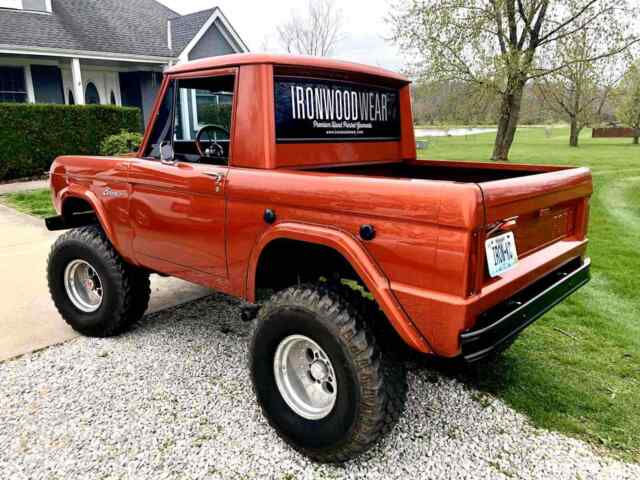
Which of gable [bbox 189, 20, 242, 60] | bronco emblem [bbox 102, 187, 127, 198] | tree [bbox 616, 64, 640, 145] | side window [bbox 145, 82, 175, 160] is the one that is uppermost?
gable [bbox 189, 20, 242, 60]

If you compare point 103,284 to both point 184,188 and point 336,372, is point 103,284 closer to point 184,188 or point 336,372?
point 184,188

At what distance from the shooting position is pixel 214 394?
10.1 ft

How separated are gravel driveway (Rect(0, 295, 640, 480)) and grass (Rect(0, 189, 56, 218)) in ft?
19.0

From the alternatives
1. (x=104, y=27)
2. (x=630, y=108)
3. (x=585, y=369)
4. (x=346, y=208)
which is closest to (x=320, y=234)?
(x=346, y=208)

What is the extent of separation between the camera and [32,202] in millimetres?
9406

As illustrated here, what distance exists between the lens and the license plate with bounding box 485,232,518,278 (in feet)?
6.79

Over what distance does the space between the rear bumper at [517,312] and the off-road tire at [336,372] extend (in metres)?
0.44

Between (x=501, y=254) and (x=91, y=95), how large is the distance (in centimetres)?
1788

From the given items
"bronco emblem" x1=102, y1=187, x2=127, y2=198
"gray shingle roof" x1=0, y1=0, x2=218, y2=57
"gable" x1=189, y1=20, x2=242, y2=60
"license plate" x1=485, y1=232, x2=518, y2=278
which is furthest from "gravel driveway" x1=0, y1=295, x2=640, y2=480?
"gable" x1=189, y1=20, x2=242, y2=60

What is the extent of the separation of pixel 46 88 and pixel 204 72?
15.1m

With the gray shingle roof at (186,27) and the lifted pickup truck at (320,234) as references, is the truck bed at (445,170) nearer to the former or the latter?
the lifted pickup truck at (320,234)

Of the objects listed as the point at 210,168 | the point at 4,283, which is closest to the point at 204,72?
the point at 210,168

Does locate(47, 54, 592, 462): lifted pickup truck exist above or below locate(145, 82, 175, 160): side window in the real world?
below

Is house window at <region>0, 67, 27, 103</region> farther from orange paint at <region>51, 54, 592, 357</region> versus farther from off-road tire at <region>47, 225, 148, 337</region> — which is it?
off-road tire at <region>47, 225, 148, 337</region>
